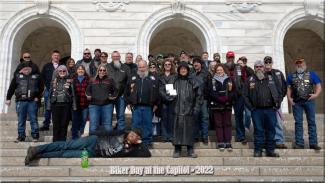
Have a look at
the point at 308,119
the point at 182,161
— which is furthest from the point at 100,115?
the point at 308,119

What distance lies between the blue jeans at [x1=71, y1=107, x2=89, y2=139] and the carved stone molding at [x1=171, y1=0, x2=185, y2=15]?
6633 mm

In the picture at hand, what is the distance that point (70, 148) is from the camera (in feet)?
19.8

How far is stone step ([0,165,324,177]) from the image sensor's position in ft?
17.3

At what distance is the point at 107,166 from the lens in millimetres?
5520

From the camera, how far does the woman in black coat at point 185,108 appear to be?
6157 millimetres

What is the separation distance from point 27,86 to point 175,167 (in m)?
4.02

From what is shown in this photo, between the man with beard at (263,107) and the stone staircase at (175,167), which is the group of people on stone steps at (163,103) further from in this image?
the stone staircase at (175,167)

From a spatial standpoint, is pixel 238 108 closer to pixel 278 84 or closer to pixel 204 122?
pixel 204 122

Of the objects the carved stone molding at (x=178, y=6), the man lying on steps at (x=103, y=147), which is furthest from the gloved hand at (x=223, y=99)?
the carved stone molding at (x=178, y=6)

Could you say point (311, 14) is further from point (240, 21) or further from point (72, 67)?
point (72, 67)

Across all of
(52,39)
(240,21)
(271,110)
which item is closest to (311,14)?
(240,21)

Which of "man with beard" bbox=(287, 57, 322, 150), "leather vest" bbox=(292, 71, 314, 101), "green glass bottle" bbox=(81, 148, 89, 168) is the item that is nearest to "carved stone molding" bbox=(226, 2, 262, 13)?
"man with beard" bbox=(287, 57, 322, 150)

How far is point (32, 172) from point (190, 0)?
927cm

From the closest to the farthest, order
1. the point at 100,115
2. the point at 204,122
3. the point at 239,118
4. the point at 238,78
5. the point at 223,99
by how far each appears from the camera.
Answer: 1. the point at 223,99
2. the point at 100,115
3. the point at 204,122
4. the point at 239,118
5. the point at 238,78
